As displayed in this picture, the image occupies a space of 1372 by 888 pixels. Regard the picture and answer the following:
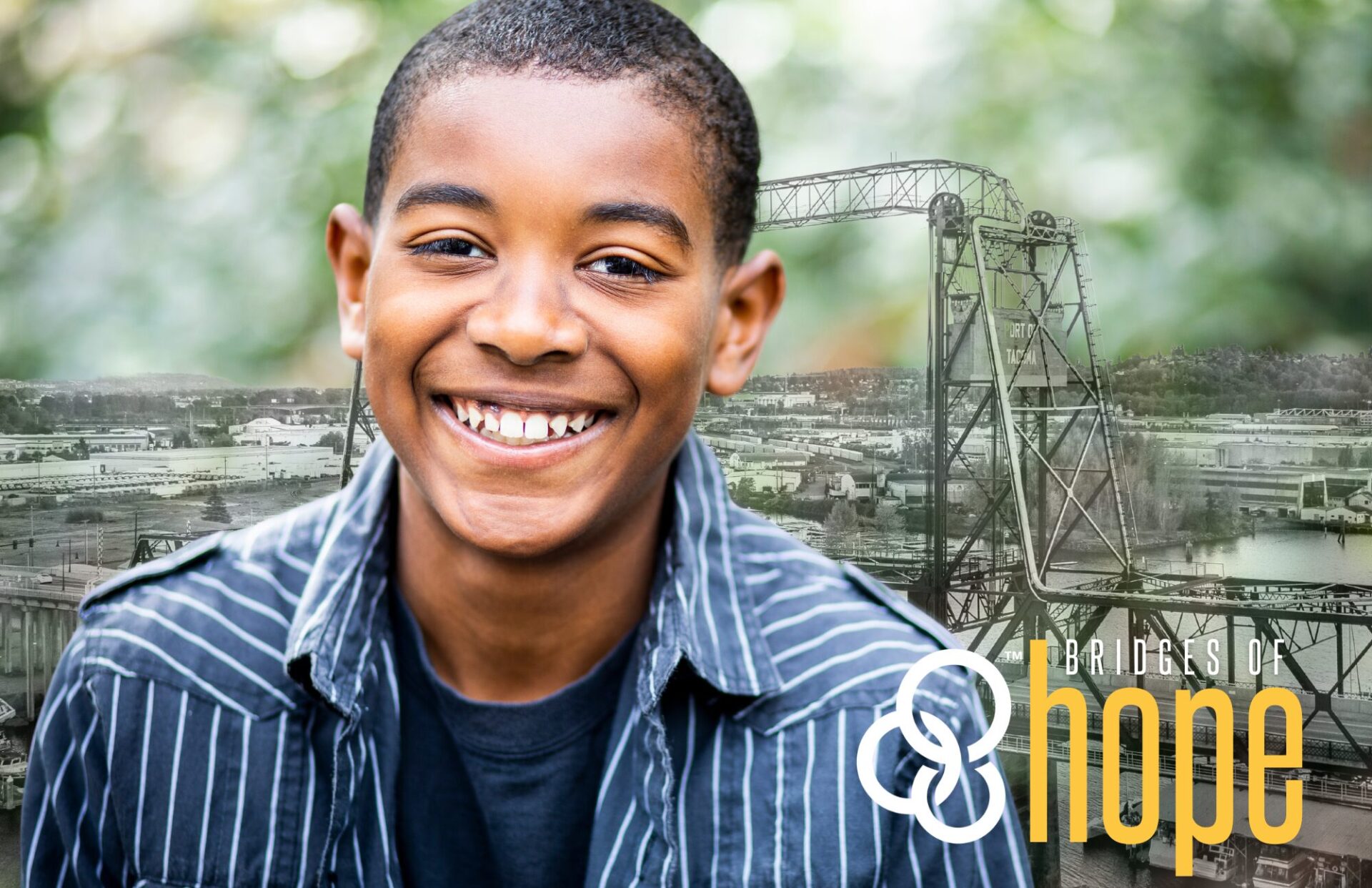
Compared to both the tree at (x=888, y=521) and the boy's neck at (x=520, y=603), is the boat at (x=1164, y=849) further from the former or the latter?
the boy's neck at (x=520, y=603)

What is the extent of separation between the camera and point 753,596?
4.15 ft

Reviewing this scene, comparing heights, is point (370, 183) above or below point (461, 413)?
above

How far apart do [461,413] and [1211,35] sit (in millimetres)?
1411

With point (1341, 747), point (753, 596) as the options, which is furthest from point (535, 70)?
point (1341, 747)

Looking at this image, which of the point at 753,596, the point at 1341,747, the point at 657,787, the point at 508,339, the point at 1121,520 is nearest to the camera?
the point at 508,339

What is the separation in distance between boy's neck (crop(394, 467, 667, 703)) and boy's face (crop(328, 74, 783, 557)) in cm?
11

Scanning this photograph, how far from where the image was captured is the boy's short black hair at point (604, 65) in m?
1.09

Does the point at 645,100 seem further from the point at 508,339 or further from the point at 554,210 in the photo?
the point at 508,339

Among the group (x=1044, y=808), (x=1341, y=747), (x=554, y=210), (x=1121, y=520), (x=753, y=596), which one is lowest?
(x=1044, y=808)

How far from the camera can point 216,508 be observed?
192 centimetres

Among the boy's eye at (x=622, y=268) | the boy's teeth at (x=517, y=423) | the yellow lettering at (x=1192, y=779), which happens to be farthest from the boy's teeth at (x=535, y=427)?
the yellow lettering at (x=1192, y=779)

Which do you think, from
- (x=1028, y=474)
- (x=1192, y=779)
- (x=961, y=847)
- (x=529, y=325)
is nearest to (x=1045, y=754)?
(x=1192, y=779)

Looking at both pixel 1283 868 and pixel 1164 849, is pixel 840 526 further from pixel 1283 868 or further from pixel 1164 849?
pixel 1283 868

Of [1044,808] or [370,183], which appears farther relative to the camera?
[1044,808]
